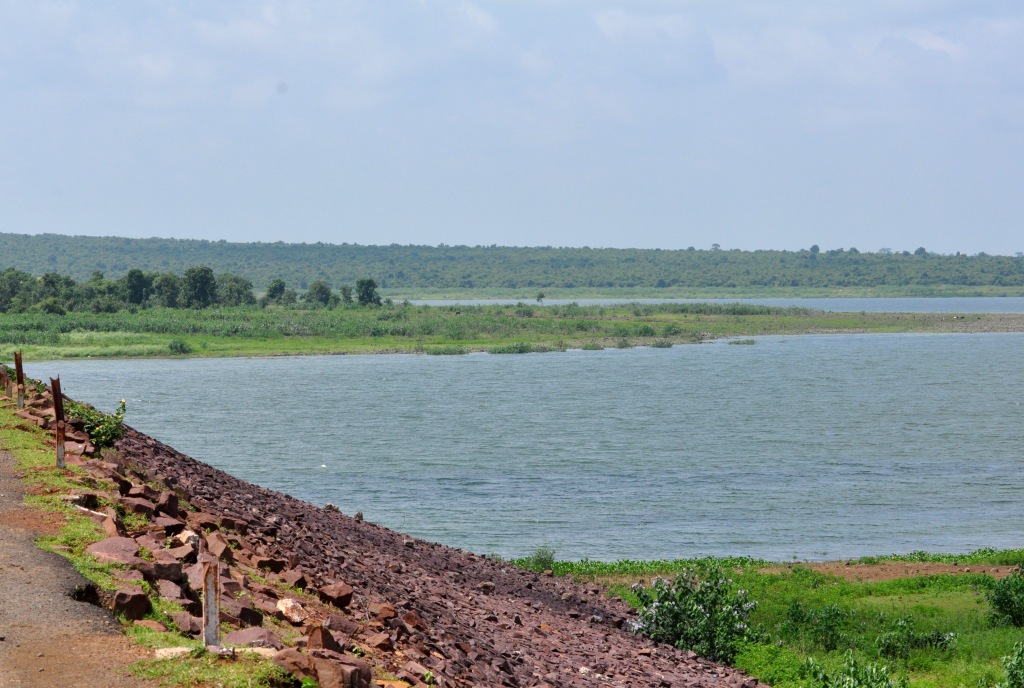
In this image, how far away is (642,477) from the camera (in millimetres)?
38594

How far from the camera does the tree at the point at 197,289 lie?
127m

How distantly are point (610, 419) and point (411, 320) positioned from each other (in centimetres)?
6216

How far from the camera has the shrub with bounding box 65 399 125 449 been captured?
51.1ft

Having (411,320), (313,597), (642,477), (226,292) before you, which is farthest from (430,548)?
(226,292)

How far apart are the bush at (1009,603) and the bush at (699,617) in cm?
428

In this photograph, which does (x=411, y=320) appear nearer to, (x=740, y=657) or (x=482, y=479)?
(x=482, y=479)

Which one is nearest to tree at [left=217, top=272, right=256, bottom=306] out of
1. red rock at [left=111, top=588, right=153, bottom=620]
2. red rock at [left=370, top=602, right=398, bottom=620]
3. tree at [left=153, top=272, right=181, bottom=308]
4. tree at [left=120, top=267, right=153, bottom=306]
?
tree at [left=153, top=272, right=181, bottom=308]

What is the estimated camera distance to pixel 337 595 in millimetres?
11906

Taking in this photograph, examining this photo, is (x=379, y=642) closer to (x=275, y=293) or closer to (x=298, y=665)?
(x=298, y=665)

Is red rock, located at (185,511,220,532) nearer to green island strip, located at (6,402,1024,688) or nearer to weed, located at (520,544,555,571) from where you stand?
green island strip, located at (6,402,1024,688)

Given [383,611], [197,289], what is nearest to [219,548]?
[383,611]

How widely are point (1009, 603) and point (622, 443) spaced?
2841cm

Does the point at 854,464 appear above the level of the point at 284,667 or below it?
below

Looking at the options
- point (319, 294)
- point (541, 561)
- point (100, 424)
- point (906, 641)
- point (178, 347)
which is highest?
point (319, 294)
